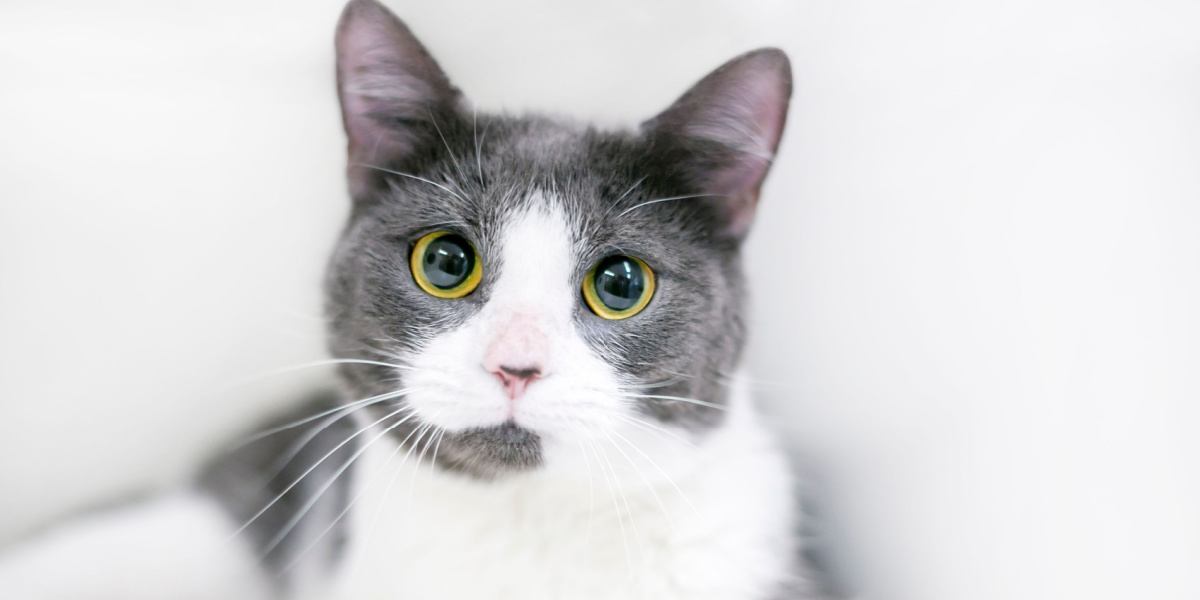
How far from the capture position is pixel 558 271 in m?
1.01

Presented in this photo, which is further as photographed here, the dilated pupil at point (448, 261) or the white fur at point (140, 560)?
the white fur at point (140, 560)

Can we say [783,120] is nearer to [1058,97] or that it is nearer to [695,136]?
[695,136]

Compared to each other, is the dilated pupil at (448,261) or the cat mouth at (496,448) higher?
the dilated pupil at (448,261)

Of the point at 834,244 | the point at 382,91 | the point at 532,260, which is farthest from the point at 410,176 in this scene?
the point at 834,244

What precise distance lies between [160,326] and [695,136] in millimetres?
934

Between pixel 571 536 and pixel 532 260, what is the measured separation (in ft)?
1.21

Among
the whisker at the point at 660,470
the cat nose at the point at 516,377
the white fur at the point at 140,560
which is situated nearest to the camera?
the cat nose at the point at 516,377

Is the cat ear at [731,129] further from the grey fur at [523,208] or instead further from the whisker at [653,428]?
the whisker at [653,428]

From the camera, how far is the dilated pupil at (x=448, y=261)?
1045 millimetres

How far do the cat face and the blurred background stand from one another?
0.27 m

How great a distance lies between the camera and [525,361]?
912 mm

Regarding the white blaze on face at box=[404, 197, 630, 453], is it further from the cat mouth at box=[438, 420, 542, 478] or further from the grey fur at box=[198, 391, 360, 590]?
the grey fur at box=[198, 391, 360, 590]

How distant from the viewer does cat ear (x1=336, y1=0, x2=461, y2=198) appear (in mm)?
1076

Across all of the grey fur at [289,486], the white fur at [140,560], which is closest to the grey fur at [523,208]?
the grey fur at [289,486]
